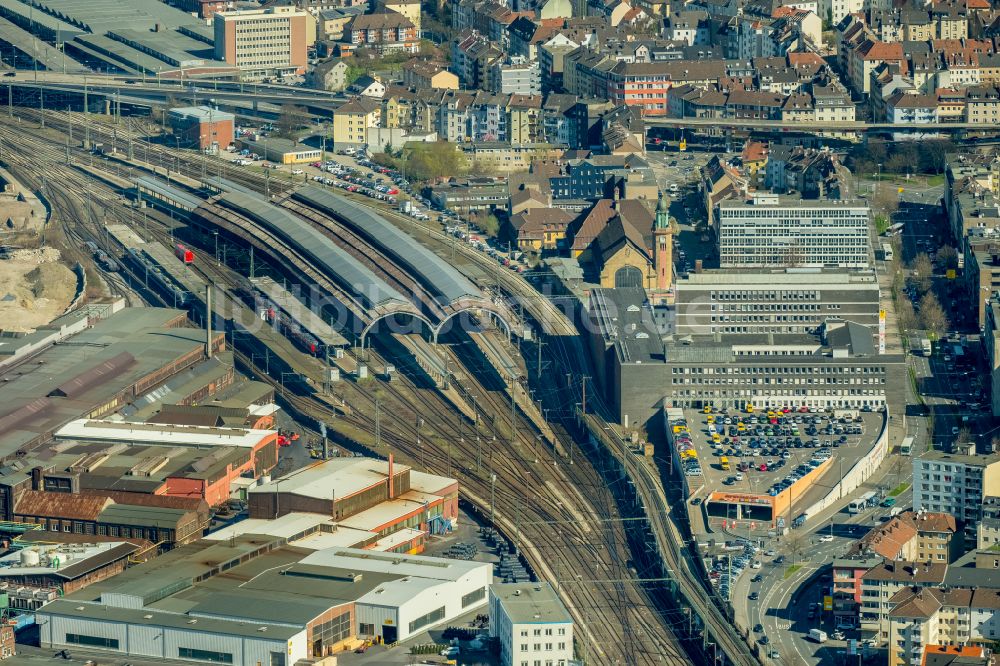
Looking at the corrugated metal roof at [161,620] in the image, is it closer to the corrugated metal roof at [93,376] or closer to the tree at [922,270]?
the corrugated metal roof at [93,376]

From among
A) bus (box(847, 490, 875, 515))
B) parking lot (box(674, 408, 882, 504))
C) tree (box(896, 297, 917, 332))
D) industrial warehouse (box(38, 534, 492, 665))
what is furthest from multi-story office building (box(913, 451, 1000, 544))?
tree (box(896, 297, 917, 332))

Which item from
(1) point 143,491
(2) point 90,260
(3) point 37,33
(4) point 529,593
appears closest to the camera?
(4) point 529,593

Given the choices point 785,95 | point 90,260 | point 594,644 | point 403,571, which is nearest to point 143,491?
point 403,571

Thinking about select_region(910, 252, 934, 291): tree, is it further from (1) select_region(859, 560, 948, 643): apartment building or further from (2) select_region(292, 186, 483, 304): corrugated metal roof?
(1) select_region(859, 560, 948, 643): apartment building

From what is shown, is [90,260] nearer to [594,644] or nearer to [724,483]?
[724,483]

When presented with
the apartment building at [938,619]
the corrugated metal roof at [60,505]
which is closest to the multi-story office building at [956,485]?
the apartment building at [938,619]
